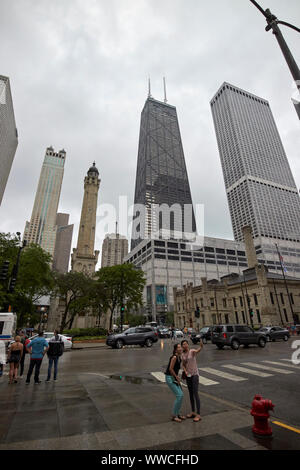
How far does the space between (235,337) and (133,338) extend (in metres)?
9.92

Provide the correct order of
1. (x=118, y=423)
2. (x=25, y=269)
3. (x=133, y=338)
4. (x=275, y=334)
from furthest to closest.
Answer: (x=25, y=269) < (x=275, y=334) < (x=133, y=338) < (x=118, y=423)

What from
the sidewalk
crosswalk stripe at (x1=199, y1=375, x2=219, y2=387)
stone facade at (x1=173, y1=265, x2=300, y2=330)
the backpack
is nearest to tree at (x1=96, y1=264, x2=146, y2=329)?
stone facade at (x1=173, y1=265, x2=300, y2=330)

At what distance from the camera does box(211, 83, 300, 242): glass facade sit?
6668 inches

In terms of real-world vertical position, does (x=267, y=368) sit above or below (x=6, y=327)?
below

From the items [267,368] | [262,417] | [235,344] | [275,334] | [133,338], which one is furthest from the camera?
[275,334]

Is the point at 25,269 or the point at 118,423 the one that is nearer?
the point at 118,423

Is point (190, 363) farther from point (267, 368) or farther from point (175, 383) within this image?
point (267, 368)

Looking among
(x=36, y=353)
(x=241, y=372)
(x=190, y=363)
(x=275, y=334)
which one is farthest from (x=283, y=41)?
(x=275, y=334)

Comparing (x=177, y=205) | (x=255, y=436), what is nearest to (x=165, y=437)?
(x=255, y=436)

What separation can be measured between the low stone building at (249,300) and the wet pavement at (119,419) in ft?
102

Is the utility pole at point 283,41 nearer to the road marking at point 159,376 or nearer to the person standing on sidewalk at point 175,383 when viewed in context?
the person standing on sidewalk at point 175,383

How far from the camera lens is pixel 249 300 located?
159 feet
